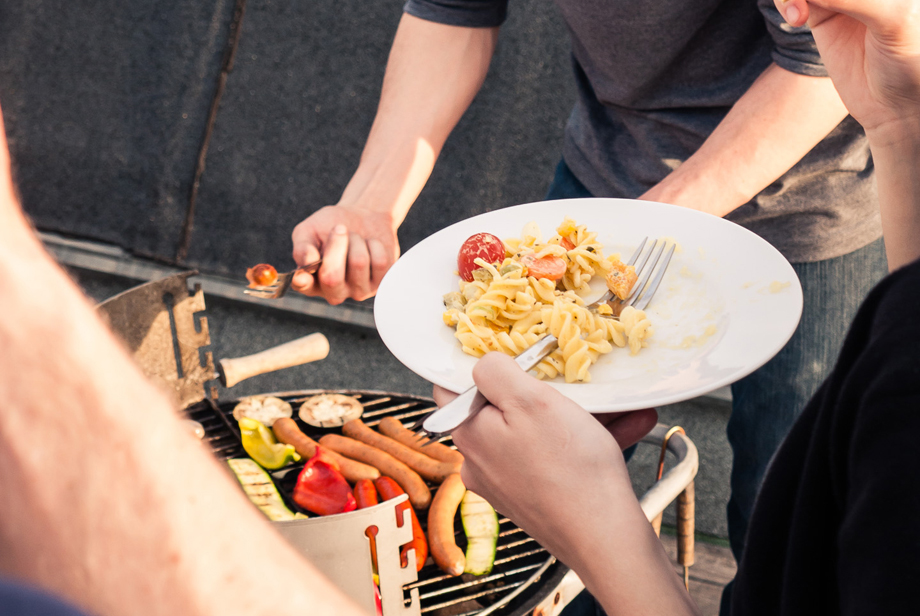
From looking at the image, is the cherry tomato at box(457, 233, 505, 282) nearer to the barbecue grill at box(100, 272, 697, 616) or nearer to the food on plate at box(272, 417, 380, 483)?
the barbecue grill at box(100, 272, 697, 616)

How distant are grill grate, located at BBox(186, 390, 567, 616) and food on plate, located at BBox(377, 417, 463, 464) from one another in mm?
100

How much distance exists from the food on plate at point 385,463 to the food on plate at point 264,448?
113mm

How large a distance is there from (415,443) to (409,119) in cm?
97

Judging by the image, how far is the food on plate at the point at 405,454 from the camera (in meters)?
1.86

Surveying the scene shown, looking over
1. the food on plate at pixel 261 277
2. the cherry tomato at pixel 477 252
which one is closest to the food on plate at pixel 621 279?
the cherry tomato at pixel 477 252

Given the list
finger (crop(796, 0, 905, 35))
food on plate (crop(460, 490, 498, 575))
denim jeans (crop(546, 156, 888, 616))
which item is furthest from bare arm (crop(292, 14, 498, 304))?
finger (crop(796, 0, 905, 35))

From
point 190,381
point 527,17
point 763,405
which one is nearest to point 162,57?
point 527,17

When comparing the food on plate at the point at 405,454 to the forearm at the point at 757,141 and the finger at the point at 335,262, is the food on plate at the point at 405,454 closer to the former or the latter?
the finger at the point at 335,262

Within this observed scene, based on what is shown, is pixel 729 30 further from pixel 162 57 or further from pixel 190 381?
pixel 162 57

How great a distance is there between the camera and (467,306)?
139 centimetres

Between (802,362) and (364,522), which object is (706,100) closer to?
(802,362)

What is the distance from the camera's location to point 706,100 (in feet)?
5.80

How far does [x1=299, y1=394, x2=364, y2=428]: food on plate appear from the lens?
2035mm

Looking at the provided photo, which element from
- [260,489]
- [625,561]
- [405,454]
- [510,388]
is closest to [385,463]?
[405,454]
